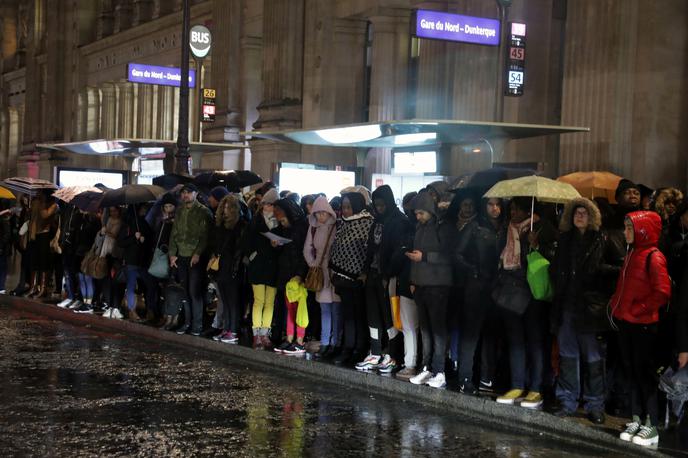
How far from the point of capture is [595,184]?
15.2 meters

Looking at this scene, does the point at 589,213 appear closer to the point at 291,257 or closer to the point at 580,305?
the point at 580,305

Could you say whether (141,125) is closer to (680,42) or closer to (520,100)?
(520,100)

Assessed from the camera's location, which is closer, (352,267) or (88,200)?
(352,267)

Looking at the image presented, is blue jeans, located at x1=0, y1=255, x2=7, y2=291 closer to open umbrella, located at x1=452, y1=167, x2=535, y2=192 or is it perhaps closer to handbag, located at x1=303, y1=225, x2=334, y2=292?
handbag, located at x1=303, y1=225, x2=334, y2=292

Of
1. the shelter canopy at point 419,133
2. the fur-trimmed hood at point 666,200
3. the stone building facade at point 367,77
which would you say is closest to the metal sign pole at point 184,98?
the stone building facade at point 367,77

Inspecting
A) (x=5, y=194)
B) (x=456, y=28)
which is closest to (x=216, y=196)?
(x=456, y=28)

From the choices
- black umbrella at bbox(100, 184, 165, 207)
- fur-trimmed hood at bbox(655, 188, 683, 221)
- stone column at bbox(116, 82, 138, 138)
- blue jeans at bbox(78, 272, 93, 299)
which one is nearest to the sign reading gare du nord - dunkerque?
black umbrella at bbox(100, 184, 165, 207)

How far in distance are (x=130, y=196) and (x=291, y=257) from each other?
3.57 meters

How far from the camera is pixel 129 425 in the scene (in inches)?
361

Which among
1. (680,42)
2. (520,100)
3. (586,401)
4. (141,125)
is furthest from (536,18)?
(141,125)

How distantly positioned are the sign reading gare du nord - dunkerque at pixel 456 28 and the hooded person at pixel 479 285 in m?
7.20

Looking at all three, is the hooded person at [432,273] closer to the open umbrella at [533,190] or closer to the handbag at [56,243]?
the open umbrella at [533,190]

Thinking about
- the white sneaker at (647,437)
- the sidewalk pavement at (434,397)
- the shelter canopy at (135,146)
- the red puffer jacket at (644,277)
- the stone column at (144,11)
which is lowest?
the sidewalk pavement at (434,397)

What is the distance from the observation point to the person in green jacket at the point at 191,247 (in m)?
14.8
